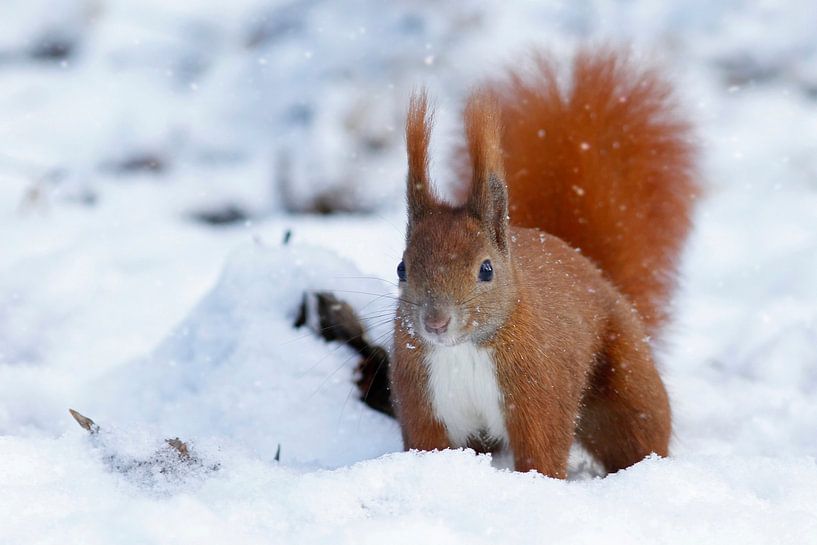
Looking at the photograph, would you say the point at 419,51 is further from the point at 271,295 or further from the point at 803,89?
the point at 271,295

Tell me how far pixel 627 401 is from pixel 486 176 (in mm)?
583

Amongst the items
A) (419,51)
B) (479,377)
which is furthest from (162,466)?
(419,51)

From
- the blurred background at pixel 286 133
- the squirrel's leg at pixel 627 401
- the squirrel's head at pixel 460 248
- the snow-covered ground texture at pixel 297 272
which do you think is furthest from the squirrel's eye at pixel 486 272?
the blurred background at pixel 286 133

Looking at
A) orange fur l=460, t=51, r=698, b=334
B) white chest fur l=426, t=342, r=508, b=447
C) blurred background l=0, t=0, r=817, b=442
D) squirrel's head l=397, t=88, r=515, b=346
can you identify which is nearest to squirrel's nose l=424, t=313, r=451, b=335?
squirrel's head l=397, t=88, r=515, b=346

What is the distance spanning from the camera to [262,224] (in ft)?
13.3

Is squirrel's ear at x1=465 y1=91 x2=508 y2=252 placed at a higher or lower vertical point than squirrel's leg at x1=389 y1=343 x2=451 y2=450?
higher

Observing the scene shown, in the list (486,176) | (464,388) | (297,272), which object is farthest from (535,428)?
(297,272)

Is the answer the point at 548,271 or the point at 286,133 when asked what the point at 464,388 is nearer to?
the point at 548,271

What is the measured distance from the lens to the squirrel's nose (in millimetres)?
1553

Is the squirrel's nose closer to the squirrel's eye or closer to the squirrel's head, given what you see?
the squirrel's head

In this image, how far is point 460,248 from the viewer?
1647mm

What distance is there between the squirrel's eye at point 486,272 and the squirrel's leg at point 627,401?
0.43 meters

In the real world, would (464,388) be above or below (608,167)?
below

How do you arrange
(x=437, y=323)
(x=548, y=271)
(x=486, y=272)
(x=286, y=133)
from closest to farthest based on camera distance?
(x=437, y=323) < (x=486, y=272) < (x=548, y=271) < (x=286, y=133)
